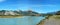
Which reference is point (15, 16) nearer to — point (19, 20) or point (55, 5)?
point (19, 20)

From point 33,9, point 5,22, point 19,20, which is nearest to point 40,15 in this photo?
point 33,9

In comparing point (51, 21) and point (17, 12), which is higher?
point (17, 12)

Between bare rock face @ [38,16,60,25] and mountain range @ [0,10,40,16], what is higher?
mountain range @ [0,10,40,16]

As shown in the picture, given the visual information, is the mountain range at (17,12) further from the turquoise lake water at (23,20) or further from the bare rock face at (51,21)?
the bare rock face at (51,21)

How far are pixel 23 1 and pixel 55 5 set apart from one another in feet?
1.43

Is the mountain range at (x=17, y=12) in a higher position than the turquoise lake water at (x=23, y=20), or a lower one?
higher

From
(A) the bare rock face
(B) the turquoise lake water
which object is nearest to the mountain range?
(B) the turquoise lake water

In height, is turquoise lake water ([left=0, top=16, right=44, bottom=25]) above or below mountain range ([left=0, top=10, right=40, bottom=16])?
below

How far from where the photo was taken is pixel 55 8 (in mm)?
2059

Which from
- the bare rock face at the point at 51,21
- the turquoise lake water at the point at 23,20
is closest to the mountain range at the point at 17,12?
the turquoise lake water at the point at 23,20

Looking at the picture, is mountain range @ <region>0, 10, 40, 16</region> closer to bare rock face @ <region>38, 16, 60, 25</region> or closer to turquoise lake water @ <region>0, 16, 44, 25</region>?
turquoise lake water @ <region>0, 16, 44, 25</region>

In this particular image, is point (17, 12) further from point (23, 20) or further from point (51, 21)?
point (51, 21)

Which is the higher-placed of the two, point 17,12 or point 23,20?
point 17,12

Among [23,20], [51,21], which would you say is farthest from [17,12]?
[51,21]
